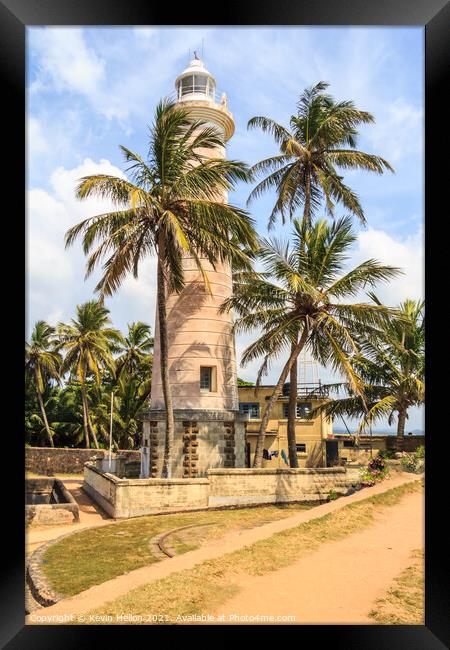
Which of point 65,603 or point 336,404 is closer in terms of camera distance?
point 65,603

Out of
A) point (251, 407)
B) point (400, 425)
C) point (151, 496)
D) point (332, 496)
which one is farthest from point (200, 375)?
point (251, 407)

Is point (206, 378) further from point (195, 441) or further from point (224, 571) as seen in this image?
point (224, 571)

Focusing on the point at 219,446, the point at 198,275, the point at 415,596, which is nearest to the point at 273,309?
the point at 198,275

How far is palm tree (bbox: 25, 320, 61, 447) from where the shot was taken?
37031 mm

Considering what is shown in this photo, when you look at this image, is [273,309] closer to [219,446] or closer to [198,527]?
[219,446]

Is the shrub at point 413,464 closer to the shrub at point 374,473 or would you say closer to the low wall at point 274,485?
the shrub at point 374,473

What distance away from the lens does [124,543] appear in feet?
41.5

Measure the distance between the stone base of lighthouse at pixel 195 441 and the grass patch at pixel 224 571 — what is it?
23.7 feet

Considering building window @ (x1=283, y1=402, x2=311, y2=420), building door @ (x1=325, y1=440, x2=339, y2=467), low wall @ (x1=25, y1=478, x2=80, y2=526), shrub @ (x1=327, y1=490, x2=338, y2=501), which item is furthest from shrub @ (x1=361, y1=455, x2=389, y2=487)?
building window @ (x1=283, y1=402, x2=311, y2=420)

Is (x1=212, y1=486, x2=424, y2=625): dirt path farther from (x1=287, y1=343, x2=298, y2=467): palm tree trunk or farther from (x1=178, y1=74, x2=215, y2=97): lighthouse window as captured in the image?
(x1=178, y1=74, x2=215, y2=97): lighthouse window
